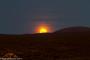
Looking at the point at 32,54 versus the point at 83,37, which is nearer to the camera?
the point at 32,54

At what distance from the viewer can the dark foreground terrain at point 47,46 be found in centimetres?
3297

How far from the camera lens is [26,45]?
1415 inches

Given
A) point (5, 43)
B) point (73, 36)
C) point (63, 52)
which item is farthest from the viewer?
point (73, 36)

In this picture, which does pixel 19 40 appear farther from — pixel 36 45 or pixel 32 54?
pixel 32 54

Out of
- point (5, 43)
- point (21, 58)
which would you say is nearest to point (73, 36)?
point (5, 43)

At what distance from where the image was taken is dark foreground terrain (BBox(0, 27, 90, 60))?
3297 centimetres

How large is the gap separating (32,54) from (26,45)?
302 cm

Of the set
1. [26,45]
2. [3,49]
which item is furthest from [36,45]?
[3,49]

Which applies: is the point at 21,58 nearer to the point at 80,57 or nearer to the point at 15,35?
the point at 80,57

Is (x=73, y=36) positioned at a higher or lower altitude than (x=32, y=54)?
higher

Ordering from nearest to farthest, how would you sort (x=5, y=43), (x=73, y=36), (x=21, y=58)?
(x=21, y=58), (x=5, y=43), (x=73, y=36)

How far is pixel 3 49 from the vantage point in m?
34.1

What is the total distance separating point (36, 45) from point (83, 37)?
16.3 feet

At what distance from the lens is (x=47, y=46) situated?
35.7 metres
